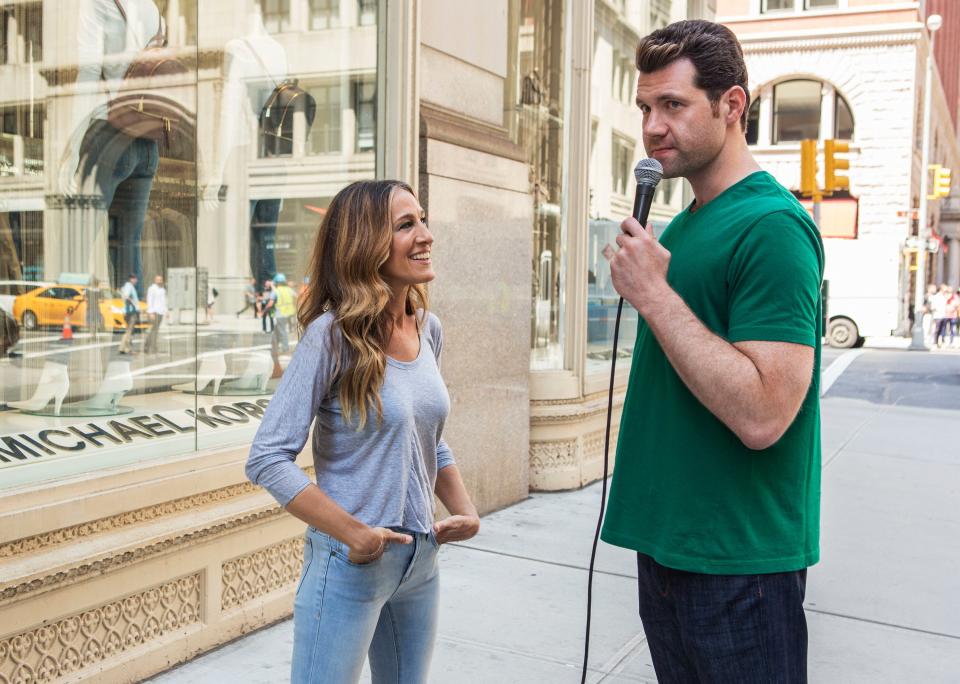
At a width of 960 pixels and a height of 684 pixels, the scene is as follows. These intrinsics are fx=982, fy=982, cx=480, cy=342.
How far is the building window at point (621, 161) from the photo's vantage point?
8.80 meters

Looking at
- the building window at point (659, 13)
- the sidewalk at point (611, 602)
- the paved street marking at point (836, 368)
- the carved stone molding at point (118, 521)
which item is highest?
the building window at point (659, 13)

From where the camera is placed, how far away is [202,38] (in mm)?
4789

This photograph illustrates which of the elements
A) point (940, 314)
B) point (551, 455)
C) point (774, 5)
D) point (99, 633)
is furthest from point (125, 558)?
point (774, 5)

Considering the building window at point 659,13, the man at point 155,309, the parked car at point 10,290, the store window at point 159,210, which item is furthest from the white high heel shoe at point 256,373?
the building window at point 659,13

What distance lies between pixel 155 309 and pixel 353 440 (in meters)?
2.48

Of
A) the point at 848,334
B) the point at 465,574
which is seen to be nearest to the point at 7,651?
the point at 465,574

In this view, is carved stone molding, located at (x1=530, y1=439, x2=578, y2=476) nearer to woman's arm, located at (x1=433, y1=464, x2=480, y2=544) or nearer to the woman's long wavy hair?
woman's arm, located at (x1=433, y1=464, x2=480, y2=544)

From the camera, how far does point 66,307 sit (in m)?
4.11

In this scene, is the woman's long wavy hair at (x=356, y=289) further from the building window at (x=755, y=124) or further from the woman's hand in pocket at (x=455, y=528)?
the building window at (x=755, y=124)

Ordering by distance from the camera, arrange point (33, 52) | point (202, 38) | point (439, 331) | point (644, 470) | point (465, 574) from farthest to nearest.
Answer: point (465, 574) < point (202, 38) < point (33, 52) < point (439, 331) < point (644, 470)

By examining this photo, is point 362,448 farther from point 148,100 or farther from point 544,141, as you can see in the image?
point 544,141

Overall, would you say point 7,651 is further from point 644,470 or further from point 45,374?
point 644,470

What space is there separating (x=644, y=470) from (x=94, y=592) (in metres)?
2.50

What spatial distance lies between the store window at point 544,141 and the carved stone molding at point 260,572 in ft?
A: 10.5
